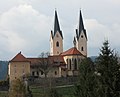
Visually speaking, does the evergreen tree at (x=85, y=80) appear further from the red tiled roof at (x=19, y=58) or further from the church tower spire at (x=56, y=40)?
the church tower spire at (x=56, y=40)

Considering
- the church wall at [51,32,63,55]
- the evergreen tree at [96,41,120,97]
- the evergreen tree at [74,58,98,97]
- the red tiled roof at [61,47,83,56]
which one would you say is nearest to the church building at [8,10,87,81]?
the red tiled roof at [61,47,83,56]

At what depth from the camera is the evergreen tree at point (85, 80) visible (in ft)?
96.2

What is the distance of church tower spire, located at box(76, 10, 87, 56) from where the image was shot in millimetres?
120438

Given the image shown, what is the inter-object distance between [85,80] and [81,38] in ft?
299

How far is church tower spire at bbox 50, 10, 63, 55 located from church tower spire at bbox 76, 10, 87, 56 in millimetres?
5102

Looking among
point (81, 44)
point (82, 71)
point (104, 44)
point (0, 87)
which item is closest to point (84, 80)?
point (82, 71)

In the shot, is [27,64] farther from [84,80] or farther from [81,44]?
[84,80]

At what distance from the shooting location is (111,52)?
24172 mm

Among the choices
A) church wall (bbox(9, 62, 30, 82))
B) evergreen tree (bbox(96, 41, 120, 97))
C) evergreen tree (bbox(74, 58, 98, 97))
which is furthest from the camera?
church wall (bbox(9, 62, 30, 82))

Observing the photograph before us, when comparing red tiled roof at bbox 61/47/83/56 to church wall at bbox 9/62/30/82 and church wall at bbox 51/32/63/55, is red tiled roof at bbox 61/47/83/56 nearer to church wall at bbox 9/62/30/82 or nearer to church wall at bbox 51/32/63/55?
church wall at bbox 51/32/63/55

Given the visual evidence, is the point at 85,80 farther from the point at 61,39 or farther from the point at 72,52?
the point at 61,39

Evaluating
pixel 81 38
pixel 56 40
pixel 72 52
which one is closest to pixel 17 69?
pixel 72 52

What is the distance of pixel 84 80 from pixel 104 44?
644cm

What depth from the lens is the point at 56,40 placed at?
399 ft
